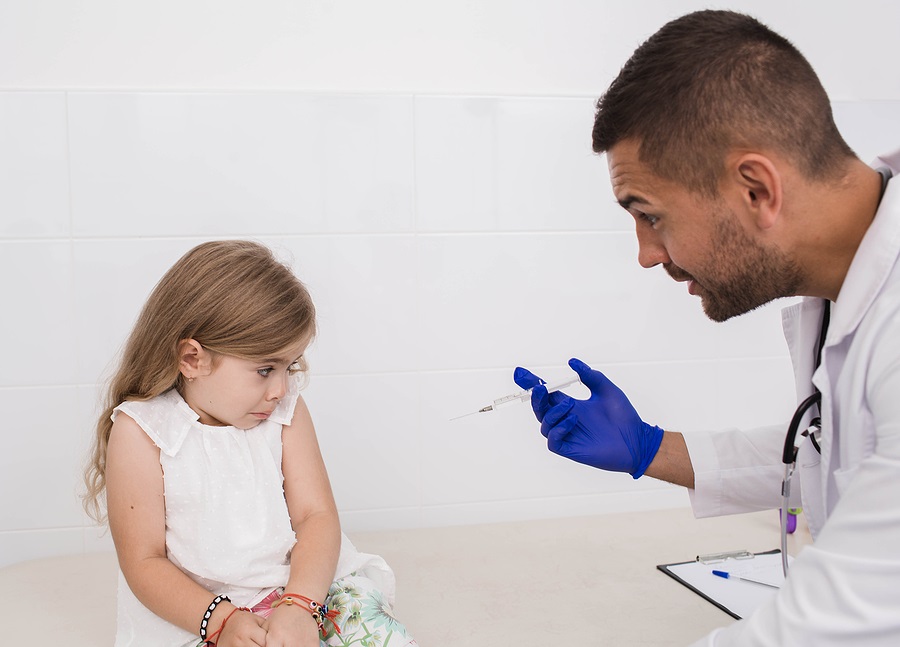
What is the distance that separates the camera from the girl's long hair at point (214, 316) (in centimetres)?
141

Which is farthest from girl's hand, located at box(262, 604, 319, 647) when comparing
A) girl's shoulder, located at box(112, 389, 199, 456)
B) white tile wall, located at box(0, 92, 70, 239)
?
white tile wall, located at box(0, 92, 70, 239)

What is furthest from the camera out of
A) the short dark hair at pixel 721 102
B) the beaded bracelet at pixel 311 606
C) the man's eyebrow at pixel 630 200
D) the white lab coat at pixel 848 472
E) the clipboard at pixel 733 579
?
the clipboard at pixel 733 579

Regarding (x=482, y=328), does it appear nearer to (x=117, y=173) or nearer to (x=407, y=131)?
(x=407, y=131)

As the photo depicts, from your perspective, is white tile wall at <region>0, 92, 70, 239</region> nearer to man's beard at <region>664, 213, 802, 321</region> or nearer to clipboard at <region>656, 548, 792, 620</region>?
man's beard at <region>664, 213, 802, 321</region>

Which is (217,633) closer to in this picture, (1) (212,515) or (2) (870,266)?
(1) (212,515)

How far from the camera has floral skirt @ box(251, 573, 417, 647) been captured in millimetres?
1336

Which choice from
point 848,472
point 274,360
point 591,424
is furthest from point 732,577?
point 274,360

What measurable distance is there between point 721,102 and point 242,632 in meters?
1.03

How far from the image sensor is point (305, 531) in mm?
1472

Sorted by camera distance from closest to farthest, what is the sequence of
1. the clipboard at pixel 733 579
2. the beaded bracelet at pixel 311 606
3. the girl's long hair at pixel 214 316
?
the beaded bracelet at pixel 311 606, the girl's long hair at pixel 214 316, the clipboard at pixel 733 579

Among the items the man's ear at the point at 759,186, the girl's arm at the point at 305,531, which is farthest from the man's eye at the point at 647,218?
the girl's arm at the point at 305,531

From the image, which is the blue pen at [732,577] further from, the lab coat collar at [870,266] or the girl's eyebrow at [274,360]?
the girl's eyebrow at [274,360]

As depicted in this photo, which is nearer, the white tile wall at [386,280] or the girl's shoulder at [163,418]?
the girl's shoulder at [163,418]

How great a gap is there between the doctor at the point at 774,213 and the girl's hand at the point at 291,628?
61 centimetres
